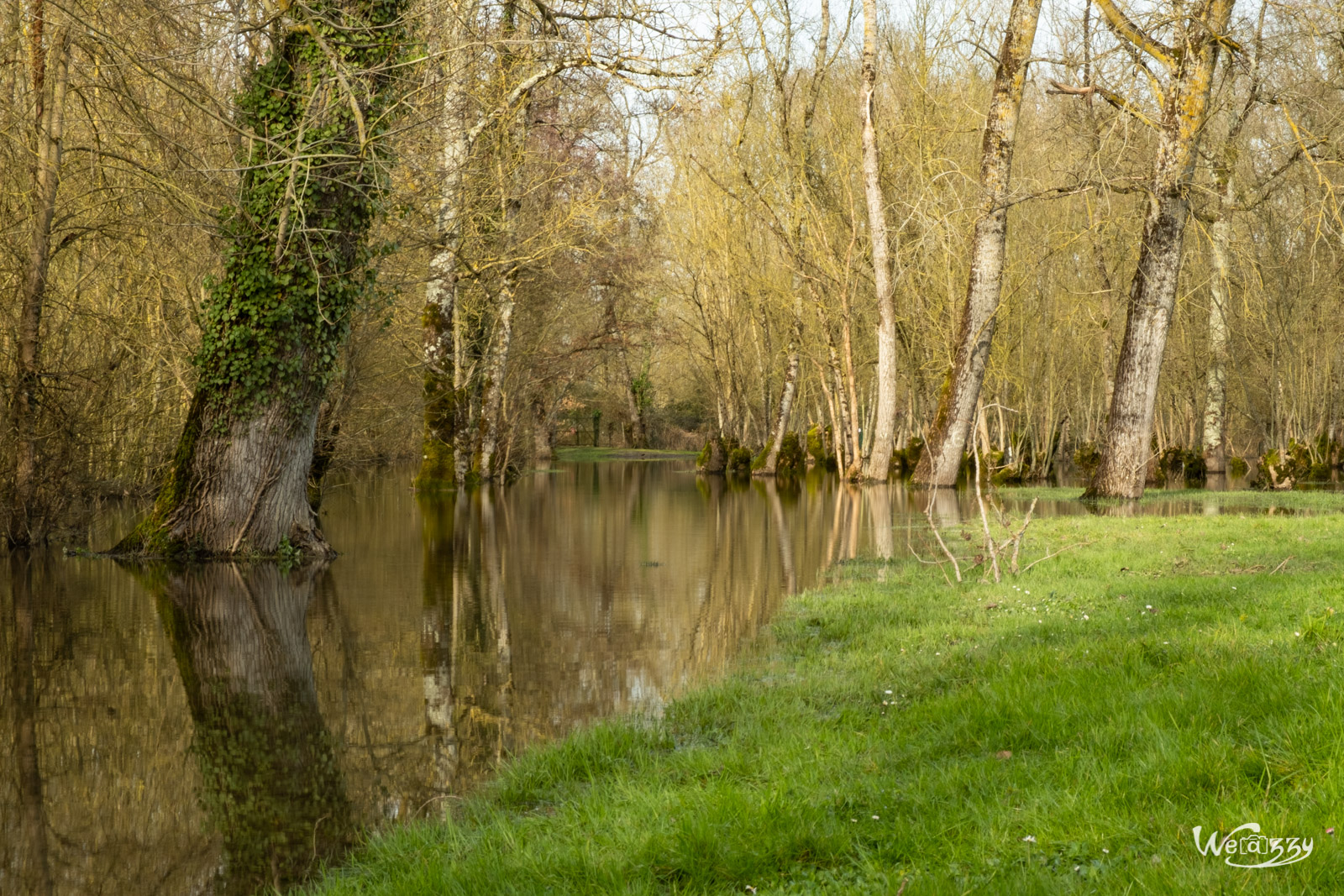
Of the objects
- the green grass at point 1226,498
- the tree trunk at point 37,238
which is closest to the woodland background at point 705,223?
the tree trunk at point 37,238

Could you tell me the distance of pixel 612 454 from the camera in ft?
185

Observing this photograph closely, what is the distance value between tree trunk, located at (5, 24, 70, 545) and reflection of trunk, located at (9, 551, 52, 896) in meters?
3.16

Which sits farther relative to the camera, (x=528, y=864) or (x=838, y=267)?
(x=838, y=267)

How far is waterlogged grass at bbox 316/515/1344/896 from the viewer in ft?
11.0

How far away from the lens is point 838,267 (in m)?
27.6

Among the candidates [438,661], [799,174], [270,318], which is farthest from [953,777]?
[799,174]

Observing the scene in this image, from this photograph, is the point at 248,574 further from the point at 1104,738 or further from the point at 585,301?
the point at 585,301

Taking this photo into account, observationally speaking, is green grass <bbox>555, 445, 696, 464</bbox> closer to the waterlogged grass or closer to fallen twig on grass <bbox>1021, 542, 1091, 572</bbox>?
fallen twig on grass <bbox>1021, 542, 1091, 572</bbox>

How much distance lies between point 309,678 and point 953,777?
4270 millimetres

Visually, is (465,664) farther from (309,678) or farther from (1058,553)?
(1058,553)

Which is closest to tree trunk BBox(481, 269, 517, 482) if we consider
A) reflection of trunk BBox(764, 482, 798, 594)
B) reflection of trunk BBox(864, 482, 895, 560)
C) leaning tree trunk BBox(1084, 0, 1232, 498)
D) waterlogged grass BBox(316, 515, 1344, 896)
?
reflection of trunk BBox(764, 482, 798, 594)

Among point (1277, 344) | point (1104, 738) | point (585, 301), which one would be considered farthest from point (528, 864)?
point (585, 301)

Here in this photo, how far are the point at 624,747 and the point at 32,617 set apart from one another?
594 centimetres

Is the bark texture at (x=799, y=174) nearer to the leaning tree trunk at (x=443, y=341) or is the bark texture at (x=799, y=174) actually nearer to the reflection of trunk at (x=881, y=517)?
the reflection of trunk at (x=881, y=517)
